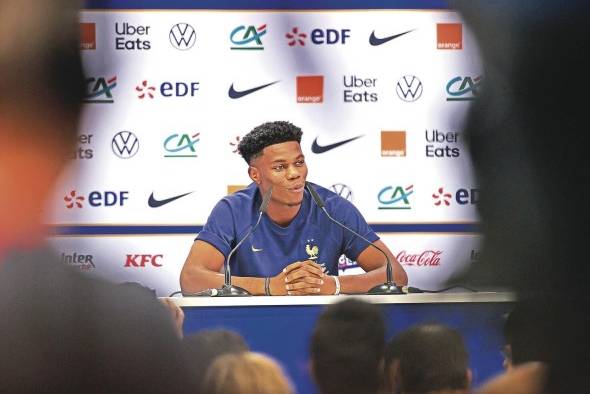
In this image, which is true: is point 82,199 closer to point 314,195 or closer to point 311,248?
point 314,195

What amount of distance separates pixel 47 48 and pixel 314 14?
0.35 metres

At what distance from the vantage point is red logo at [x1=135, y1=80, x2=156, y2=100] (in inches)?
40.2

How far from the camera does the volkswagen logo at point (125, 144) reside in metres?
0.91

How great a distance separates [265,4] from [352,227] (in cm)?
133

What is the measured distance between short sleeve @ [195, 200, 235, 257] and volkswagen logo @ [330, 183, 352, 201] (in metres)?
0.37

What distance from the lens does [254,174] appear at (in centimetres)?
226

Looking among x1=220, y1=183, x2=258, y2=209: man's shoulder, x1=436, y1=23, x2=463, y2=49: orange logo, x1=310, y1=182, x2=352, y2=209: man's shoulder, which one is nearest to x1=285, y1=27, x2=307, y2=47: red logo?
x1=436, y1=23, x2=463, y2=49: orange logo

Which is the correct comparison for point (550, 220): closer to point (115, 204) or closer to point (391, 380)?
point (391, 380)

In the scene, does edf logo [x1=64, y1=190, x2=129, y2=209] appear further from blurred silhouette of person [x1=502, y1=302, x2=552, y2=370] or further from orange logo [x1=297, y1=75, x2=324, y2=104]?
blurred silhouette of person [x1=502, y1=302, x2=552, y2=370]

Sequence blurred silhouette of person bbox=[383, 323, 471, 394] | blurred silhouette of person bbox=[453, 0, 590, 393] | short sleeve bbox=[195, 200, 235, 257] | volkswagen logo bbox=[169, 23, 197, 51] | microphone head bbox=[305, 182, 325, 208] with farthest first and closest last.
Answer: short sleeve bbox=[195, 200, 235, 257]
microphone head bbox=[305, 182, 325, 208]
volkswagen logo bbox=[169, 23, 197, 51]
blurred silhouette of person bbox=[383, 323, 471, 394]
blurred silhouette of person bbox=[453, 0, 590, 393]

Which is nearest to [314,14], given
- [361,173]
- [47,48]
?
[47,48]

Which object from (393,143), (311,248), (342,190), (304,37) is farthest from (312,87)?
(311,248)

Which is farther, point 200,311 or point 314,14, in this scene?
point 200,311

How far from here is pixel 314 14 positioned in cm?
94
